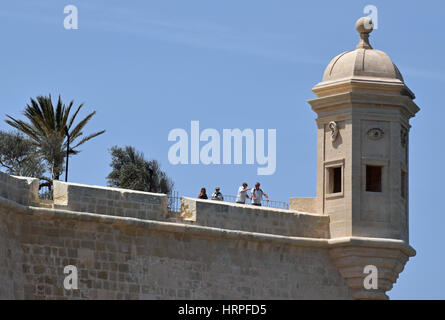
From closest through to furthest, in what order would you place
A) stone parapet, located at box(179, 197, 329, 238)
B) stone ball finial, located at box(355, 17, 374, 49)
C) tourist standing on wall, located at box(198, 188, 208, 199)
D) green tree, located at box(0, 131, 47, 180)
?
stone parapet, located at box(179, 197, 329, 238)
tourist standing on wall, located at box(198, 188, 208, 199)
stone ball finial, located at box(355, 17, 374, 49)
green tree, located at box(0, 131, 47, 180)

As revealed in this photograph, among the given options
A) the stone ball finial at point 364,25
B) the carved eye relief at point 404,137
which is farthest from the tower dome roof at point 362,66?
the carved eye relief at point 404,137

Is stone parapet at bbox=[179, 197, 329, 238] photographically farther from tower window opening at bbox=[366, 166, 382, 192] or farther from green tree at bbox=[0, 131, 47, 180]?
green tree at bbox=[0, 131, 47, 180]

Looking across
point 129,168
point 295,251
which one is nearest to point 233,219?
point 295,251

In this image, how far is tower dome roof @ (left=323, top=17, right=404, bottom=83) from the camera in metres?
32.7

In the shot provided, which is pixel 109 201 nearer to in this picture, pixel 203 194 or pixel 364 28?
pixel 203 194

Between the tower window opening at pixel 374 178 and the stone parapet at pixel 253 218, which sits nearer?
the stone parapet at pixel 253 218

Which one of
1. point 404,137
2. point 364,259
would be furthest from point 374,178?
point 364,259

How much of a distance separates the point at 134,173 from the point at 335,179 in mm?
13082

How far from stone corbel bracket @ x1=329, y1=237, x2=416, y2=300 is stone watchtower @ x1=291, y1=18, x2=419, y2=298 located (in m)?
0.02

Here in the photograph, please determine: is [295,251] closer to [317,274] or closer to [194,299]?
[317,274]

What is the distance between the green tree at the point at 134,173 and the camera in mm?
44906

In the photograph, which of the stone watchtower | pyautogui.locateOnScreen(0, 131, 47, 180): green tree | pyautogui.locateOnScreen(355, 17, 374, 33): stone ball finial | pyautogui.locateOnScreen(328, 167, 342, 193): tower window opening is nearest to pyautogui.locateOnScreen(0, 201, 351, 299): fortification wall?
the stone watchtower

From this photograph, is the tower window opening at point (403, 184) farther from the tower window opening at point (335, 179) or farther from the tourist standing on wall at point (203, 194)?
the tourist standing on wall at point (203, 194)

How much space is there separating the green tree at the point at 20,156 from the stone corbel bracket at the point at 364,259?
39.5 ft
